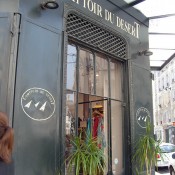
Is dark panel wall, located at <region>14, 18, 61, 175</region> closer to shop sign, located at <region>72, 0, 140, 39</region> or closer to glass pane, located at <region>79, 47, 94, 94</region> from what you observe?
glass pane, located at <region>79, 47, 94, 94</region>

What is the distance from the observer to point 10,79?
409 cm

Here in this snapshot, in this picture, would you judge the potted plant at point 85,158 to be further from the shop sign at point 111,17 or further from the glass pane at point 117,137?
the shop sign at point 111,17

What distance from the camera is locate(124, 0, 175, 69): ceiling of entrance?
684 cm

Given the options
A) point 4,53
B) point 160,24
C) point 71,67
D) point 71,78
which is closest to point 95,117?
point 71,78

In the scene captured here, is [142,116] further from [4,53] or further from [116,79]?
[4,53]

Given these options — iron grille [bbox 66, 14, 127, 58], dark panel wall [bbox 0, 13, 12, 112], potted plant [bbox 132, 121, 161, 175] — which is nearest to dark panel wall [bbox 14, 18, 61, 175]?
dark panel wall [bbox 0, 13, 12, 112]

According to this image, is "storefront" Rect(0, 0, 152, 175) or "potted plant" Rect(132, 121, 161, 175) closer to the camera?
"storefront" Rect(0, 0, 152, 175)

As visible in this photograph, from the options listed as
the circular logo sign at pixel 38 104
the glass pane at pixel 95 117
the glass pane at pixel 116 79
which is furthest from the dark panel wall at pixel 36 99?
the glass pane at pixel 116 79

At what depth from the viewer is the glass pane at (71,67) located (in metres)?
5.23

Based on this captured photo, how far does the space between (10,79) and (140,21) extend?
426 cm

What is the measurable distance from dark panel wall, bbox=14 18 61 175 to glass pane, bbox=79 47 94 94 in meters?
0.82

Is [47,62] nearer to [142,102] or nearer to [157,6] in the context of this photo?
[142,102]

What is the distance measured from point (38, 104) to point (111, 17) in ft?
9.56

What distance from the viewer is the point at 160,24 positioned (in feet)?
25.6
